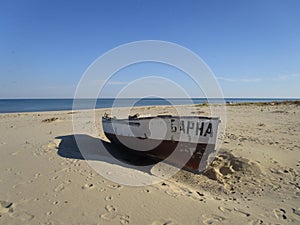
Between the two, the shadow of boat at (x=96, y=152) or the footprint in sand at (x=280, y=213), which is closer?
the footprint in sand at (x=280, y=213)

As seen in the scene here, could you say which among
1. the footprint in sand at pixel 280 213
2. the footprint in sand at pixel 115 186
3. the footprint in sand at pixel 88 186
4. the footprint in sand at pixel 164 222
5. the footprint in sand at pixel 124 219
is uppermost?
the footprint in sand at pixel 88 186

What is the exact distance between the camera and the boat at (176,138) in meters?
5.80

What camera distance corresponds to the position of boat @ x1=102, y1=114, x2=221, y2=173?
580cm

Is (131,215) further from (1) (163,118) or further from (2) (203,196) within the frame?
(1) (163,118)

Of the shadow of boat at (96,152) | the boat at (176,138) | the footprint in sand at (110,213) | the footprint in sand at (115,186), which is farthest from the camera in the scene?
the shadow of boat at (96,152)

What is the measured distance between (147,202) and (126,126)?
3656 millimetres

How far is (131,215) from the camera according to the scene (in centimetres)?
352

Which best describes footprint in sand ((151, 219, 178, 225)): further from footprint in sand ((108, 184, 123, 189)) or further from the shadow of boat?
the shadow of boat

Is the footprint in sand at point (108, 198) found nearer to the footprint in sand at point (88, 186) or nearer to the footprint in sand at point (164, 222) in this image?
the footprint in sand at point (88, 186)

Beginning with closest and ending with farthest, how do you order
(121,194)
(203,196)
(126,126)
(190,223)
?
(190,223) → (121,194) → (203,196) → (126,126)

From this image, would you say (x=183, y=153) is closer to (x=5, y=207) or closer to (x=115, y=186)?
(x=115, y=186)

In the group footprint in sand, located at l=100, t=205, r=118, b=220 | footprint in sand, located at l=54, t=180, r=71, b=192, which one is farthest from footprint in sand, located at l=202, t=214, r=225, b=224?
footprint in sand, located at l=54, t=180, r=71, b=192

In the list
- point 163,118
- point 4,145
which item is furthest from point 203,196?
point 4,145

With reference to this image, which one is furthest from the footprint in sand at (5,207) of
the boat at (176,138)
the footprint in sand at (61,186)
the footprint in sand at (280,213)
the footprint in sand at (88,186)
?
the footprint in sand at (280,213)
